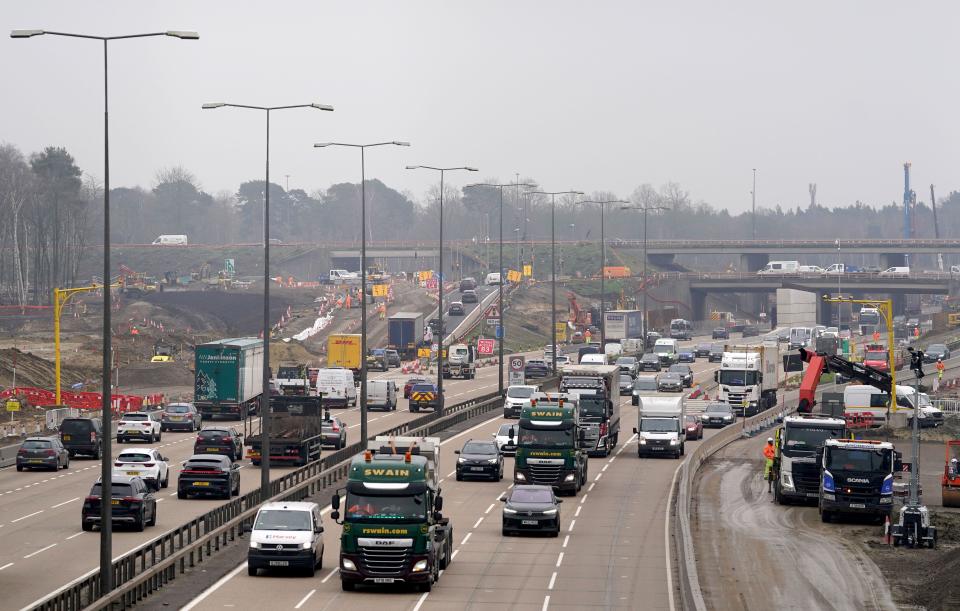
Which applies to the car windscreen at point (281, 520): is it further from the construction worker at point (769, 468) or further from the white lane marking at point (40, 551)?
the construction worker at point (769, 468)

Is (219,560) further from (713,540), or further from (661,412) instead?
(661,412)

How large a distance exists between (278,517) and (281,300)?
14142 centimetres

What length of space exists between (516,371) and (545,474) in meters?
46.1

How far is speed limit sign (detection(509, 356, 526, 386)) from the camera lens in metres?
94.1

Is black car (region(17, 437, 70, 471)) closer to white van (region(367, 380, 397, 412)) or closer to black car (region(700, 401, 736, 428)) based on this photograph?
white van (region(367, 380, 397, 412))

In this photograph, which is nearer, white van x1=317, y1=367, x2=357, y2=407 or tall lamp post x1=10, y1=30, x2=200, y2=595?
tall lamp post x1=10, y1=30, x2=200, y2=595

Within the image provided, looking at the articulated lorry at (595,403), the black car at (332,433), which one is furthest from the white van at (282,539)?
the black car at (332,433)

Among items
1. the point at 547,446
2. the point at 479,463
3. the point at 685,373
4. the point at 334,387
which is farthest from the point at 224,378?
the point at 685,373

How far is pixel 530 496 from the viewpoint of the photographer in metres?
41.6

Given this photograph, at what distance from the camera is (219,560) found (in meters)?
36.0

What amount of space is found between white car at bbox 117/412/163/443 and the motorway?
737 inches

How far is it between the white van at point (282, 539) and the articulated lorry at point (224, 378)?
4175cm

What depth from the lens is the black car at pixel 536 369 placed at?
347 ft

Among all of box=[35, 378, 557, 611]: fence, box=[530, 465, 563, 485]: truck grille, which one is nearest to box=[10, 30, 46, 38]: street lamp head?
box=[35, 378, 557, 611]: fence
